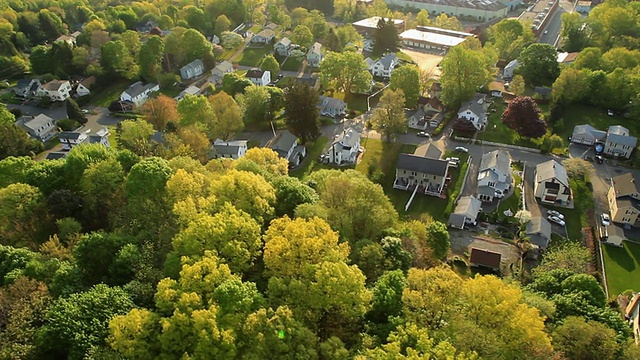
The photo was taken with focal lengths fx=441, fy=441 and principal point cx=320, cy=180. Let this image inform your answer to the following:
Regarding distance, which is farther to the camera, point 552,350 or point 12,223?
point 12,223

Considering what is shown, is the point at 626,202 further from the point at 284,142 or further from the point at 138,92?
the point at 138,92

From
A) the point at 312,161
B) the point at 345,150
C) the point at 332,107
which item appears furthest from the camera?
the point at 332,107

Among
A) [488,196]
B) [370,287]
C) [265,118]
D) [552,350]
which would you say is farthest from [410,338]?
[265,118]

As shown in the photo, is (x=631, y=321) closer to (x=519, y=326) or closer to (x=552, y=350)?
(x=552, y=350)

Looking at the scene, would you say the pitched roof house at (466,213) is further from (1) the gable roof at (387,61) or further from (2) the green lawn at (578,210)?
(1) the gable roof at (387,61)

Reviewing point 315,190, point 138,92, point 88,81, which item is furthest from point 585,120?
point 88,81

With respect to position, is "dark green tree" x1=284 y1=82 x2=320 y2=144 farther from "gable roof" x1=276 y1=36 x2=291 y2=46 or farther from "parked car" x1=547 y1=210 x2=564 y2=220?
"gable roof" x1=276 y1=36 x2=291 y2=46
